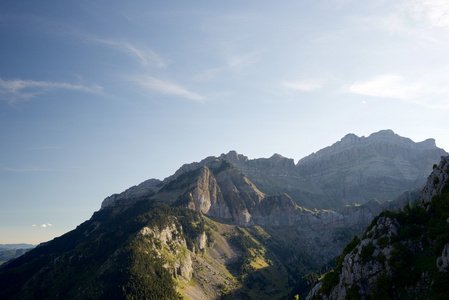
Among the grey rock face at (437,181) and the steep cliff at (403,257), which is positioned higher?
the grey rock face at (437,181)

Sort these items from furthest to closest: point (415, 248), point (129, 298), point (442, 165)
→ point (129, 298) → point (442, 165) → point (415, 248)

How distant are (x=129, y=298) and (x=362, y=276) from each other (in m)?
167

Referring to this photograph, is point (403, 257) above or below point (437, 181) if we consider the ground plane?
below

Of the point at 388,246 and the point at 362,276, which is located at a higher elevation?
the point at 388,246

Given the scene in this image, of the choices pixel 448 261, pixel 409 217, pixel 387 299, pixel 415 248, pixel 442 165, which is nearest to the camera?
pixel 448 261

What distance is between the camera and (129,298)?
191625 millimetres

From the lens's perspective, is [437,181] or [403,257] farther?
[437,181]

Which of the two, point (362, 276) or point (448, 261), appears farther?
point (362, 276)

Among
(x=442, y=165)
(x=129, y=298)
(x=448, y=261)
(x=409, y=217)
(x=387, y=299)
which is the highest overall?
(x=442, y=165)

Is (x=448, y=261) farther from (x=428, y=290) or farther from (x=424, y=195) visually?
(x=424, y=195)

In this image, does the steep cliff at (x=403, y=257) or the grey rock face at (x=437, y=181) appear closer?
the steep cliff at (x=403, y=257)

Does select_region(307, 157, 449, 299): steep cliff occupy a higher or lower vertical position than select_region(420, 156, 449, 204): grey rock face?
lower

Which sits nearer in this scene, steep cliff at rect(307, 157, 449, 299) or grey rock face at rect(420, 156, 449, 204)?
steep cliff at rect(307, 157, 449, 299)

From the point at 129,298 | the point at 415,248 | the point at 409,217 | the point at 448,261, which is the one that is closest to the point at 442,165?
the point at 409,217
